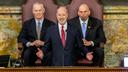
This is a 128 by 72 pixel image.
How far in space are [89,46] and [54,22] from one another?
0.78 metres

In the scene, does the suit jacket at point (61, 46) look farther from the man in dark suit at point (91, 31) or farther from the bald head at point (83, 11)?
the bald head at point (83, 11)

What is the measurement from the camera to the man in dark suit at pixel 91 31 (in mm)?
7535

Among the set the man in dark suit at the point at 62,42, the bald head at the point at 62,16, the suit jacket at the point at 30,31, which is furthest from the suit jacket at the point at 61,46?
the suit jacket at the point at 30,31

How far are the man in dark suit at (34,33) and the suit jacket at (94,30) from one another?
41 cm

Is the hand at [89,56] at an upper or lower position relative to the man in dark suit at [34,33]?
lower

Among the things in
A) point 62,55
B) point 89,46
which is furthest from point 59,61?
point 89,46

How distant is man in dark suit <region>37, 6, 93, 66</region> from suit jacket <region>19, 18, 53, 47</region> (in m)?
0.30

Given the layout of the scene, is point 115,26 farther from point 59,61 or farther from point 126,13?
point 59,61

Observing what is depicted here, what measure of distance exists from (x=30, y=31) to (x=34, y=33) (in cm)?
7

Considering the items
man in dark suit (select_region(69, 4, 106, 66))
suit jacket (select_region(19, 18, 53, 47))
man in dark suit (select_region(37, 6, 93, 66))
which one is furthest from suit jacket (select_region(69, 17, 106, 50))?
suit jacket (select_region(19, 18, 53, 47))

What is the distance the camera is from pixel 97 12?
8.04 meters

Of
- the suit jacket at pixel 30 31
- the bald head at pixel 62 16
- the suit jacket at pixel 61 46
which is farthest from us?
the suit jacket at pixel 30 31

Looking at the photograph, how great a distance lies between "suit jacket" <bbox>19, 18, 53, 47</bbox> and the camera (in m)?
7.67

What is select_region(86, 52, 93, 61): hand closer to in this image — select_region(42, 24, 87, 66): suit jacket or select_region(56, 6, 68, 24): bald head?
select_region(42, 24, 87, 66): suit jacket
